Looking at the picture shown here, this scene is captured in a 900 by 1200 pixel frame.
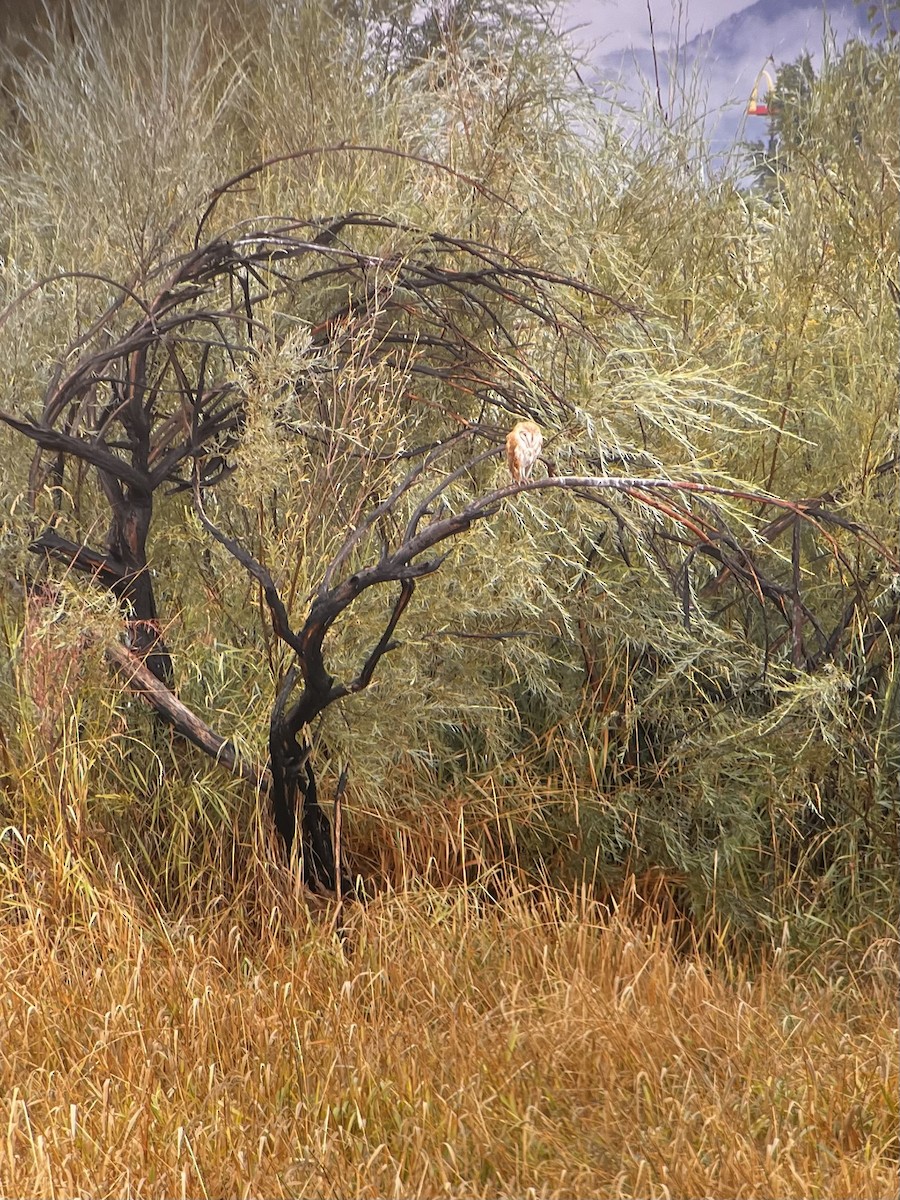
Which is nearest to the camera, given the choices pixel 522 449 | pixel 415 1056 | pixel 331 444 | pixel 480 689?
pixel 415 1056

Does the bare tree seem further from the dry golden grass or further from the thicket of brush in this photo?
the dry golden grass

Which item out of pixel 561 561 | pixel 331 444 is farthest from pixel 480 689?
pixel 331 444

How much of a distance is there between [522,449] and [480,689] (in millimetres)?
714

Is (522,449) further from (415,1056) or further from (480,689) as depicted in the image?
(415,1056)

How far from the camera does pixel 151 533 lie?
10.6ft

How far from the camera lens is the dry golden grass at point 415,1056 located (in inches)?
74.9

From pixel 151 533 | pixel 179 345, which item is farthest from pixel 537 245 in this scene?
pixel 151 533

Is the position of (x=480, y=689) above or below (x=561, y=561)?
below

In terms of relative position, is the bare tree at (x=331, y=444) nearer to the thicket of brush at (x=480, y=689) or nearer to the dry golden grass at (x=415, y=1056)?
the thicket of brush at (x=480, y=689)

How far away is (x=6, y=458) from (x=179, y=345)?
554 millimetres

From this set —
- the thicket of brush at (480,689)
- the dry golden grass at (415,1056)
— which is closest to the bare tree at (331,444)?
the thicket of brush at (480,689)

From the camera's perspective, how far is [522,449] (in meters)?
2.44

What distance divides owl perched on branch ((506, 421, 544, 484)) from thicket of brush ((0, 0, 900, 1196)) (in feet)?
0.60

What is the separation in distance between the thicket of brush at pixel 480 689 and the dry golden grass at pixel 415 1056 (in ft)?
0.03
